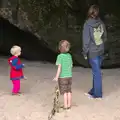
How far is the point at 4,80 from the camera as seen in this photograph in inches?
244

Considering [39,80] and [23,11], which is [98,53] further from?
[23,11]

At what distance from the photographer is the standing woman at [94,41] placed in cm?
496

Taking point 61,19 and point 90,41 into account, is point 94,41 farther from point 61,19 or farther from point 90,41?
point 61,19

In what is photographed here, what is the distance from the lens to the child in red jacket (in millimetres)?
5234

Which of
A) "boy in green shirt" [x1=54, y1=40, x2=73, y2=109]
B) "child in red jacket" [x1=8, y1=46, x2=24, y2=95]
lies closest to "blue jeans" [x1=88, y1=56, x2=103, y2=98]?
"boy in green shirt" [x1=54, y1=40, x2=73, y2=109]

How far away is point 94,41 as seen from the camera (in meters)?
5.00

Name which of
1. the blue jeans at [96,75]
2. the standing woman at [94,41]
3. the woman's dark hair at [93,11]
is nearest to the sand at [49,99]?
the blue jeans at [96,75]

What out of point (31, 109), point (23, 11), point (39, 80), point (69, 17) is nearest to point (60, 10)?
point (69, 17)

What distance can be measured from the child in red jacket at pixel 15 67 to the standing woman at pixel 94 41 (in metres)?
0.99

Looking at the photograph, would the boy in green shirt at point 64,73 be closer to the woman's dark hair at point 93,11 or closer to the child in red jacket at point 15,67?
the woman's dark hair at point 93,11

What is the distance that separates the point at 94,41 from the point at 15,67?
1207 mm

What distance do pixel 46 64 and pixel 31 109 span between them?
10.1 ft

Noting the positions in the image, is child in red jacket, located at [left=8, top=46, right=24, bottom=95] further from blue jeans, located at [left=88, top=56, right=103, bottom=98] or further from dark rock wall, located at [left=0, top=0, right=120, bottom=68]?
dark rock wall, located at [left=0, top=0, right=120, bottom=68]

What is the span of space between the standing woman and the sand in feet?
1.12
